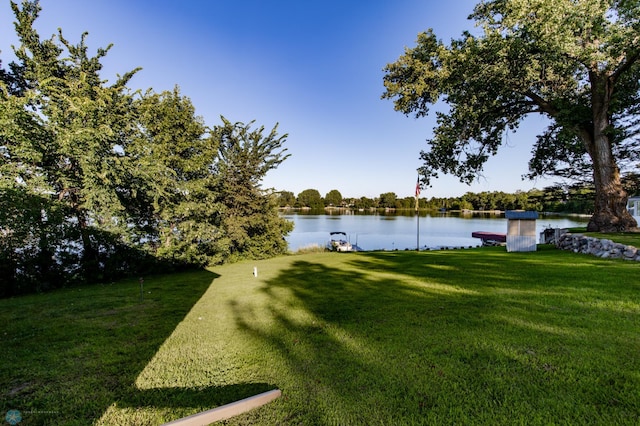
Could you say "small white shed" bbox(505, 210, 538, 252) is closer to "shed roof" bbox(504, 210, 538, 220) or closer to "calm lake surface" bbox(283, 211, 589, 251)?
"shed roof" bbox(504, 210, 538, 220)

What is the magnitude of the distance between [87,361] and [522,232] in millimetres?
14146

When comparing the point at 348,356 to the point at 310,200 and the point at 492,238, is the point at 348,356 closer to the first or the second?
the point at 492,238

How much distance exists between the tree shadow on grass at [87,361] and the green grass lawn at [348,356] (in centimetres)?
2

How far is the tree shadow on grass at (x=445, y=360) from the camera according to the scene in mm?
2227

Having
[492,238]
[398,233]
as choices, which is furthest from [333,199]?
[492,238]

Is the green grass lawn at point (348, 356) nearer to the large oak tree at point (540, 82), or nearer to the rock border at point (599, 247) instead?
the rock border at point (599, 247)

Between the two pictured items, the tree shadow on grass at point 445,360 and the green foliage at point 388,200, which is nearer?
the tree shadow on grass at point 445,360

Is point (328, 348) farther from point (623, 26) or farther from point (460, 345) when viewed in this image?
point (623, 26)

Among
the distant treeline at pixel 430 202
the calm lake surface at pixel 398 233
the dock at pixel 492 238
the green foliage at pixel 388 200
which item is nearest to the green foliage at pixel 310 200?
the distant treeline at pixel 430 202

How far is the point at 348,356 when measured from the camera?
10.4ft

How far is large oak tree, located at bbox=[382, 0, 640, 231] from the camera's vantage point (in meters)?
10.3

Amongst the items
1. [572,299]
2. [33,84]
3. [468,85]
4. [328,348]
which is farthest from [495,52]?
[33,84]

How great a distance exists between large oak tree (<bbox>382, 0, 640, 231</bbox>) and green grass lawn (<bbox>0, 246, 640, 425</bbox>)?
9316 millimetres

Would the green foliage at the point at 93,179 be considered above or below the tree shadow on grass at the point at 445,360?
above
